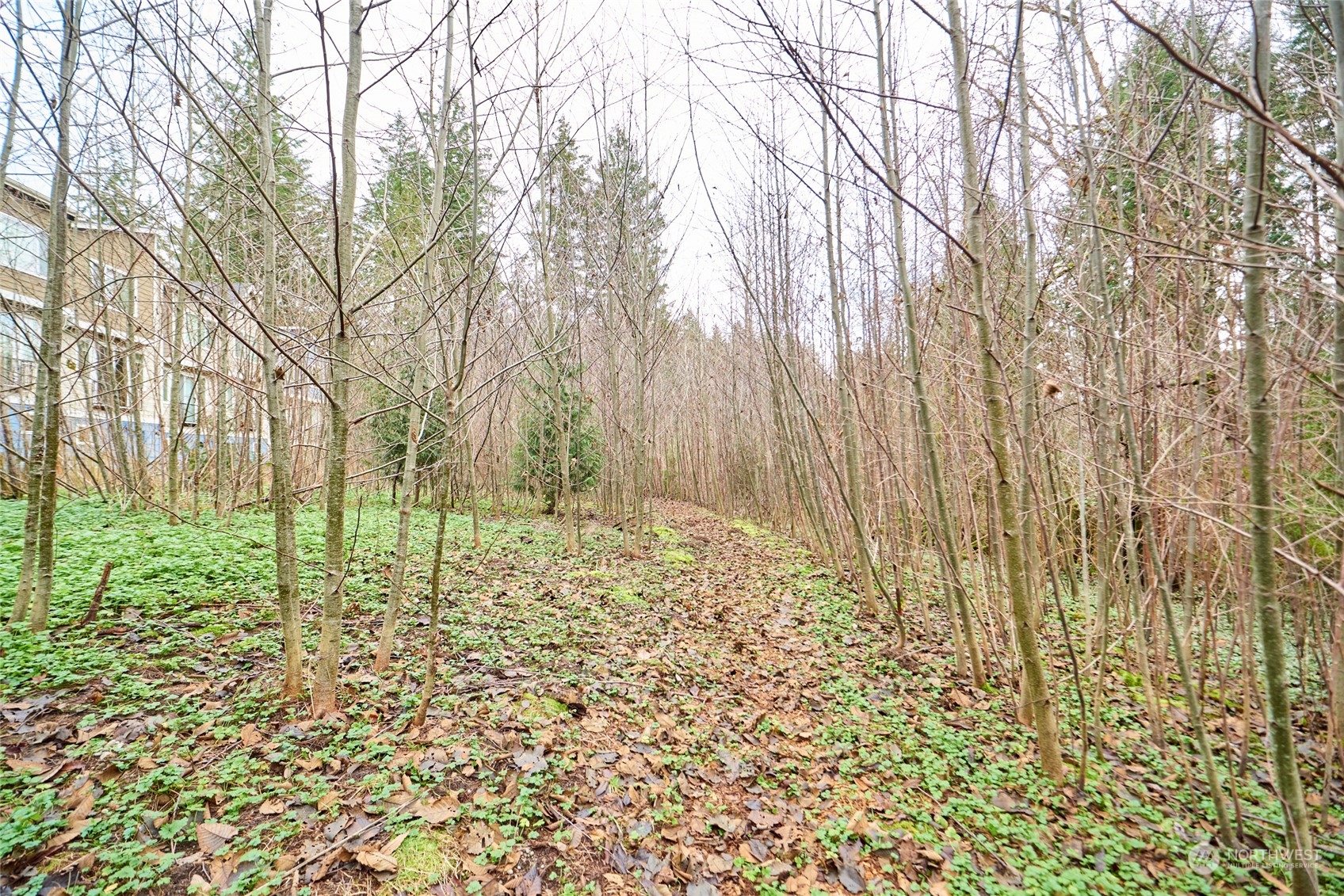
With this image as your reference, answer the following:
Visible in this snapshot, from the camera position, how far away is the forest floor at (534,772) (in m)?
1.89

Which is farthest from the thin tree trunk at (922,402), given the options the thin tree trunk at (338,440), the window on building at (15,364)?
the window on building at (15,364)

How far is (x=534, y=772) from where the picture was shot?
2426mm

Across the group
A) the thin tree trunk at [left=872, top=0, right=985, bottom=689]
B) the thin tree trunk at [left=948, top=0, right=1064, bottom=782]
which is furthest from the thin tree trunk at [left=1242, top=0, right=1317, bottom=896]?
the thin tree trunk at [left=872, top=0, right=985, bottom=689]

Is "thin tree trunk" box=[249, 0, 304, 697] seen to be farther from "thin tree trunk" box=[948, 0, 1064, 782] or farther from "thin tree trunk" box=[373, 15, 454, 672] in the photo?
"thin tree trunk" box=[948, 0, 1064, 782]

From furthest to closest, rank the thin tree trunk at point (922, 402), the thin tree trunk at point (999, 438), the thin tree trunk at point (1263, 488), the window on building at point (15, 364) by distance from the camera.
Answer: the window on building at point (15, 364), the thin tree trunk at point (922, 402), the thin tree trunk at point (999, 438), the thin tree trunk at point (1263, 488)

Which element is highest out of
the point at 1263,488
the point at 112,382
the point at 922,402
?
the point at 112,382

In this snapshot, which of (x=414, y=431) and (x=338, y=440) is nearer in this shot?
(x=338, y=440)

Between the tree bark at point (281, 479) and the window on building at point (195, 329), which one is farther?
the window on building at point (195, 329)

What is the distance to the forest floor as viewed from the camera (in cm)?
189

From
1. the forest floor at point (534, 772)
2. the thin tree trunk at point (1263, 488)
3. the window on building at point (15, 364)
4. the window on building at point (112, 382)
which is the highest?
the window on building at point (15, 364)

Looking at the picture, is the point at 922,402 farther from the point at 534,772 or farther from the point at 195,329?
the point at 195,329

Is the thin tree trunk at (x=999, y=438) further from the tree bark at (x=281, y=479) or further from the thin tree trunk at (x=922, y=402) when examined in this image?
the tree bark at (x=281, y=479)

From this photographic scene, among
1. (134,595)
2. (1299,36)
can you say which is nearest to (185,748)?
(134,595)

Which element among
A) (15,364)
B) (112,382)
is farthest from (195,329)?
(112,382)
